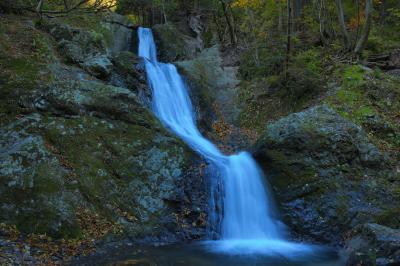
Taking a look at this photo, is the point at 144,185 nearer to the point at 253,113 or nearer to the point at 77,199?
the point at 77,199

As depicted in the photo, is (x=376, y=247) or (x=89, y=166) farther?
(x=89, y=166)

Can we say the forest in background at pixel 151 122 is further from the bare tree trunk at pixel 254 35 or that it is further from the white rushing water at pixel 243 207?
the white rushing water at pixel 243 207

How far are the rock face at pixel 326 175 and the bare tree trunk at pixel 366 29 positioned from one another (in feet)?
17.4

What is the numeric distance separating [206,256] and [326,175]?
3.79 meters

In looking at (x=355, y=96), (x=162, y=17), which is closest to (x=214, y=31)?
(x=162, y=17)

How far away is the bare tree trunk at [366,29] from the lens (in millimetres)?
14797

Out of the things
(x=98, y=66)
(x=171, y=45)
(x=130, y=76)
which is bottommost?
(x=130, y=76)

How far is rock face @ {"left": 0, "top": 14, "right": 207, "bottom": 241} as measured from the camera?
307 inches

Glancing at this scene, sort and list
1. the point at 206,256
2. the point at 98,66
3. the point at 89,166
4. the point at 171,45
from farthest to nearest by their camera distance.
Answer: the point at 171,45, the point at 98,66, the point at 89,166, the point at 206,256

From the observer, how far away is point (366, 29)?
1512 centimetres

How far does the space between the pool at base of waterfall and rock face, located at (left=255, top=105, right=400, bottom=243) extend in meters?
0.91

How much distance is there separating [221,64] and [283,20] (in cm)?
404

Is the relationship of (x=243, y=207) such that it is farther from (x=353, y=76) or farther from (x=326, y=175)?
(x=353, y=76)

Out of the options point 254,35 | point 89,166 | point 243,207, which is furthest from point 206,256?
point 254,35
